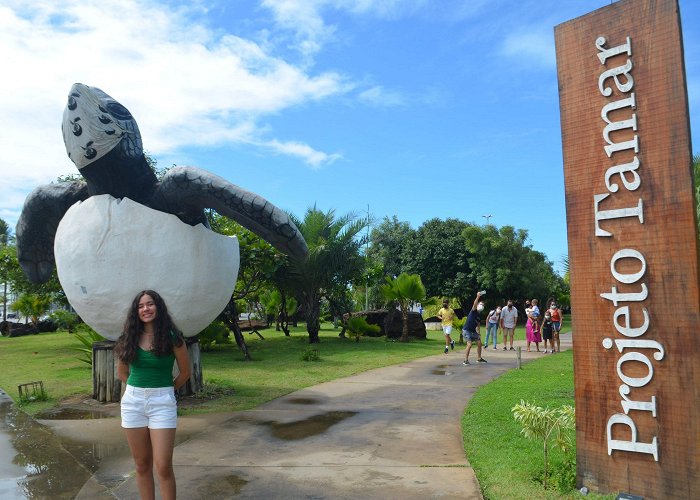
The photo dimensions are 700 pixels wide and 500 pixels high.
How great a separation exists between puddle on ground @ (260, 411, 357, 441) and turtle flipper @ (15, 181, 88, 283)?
129 inches

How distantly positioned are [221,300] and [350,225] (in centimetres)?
993

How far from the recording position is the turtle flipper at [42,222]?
6.26 m

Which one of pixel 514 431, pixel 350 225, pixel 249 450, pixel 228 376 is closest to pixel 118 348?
pixel 249 450

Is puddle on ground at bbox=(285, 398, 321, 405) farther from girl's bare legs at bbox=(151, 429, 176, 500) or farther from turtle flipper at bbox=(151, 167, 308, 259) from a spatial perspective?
girl's bare legs at bbox=(151, 429, 176, 500)

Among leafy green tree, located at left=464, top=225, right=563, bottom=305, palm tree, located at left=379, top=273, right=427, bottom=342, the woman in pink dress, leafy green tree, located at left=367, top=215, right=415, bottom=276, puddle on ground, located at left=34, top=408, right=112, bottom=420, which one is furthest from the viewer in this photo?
leafy green tree, located at left=367, top=215, right=415, bottom=276

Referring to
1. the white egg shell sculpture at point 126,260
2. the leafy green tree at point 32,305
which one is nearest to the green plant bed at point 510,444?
the white egg shell sculpture at point 126,260

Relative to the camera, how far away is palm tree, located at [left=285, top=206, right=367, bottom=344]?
A: 50.0ft

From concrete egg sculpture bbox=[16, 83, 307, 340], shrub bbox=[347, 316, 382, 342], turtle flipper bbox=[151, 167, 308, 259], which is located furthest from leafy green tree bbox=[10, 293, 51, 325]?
turtle flipper bbox=[151, 167, 308, 259]

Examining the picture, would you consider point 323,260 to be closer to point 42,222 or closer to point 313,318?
point 313,318

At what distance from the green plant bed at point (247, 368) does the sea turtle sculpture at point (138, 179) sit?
234cm

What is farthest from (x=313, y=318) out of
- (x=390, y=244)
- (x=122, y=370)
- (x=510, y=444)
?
(x=390, y=244)

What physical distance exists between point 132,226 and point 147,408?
2.66 meters

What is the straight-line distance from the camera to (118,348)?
10.4ft

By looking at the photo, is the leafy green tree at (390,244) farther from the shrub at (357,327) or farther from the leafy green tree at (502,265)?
the shrub at (357,327)
